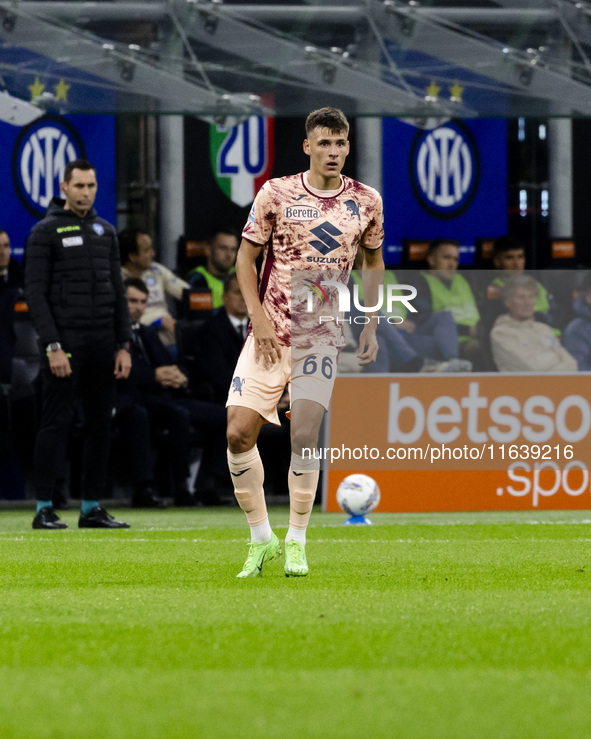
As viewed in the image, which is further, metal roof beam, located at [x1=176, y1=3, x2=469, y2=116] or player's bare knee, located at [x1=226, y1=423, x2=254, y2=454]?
metal roof beam, located at [x1=176, y1=3, x2=469, y2=116]

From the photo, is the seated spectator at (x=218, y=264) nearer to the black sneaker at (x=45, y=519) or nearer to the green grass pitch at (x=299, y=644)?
the black sneaker at (x=45, y=519)

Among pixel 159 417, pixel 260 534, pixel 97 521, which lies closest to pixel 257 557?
pixel 260 534

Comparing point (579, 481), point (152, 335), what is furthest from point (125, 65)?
point (579, 481)

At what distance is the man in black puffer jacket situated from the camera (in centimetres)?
935

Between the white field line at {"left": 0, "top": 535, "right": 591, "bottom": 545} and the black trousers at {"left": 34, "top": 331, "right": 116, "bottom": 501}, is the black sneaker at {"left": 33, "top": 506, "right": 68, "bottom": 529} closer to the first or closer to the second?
the black trousers at {"left": 34, "top": 331, "right": 116, "bottom": 501}

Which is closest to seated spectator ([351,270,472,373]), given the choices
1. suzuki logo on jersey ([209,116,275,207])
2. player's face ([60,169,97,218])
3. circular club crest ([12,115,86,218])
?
player's face ([60,169,97,218])

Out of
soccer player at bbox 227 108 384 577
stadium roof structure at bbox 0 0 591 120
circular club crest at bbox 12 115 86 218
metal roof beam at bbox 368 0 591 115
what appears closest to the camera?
soccer player at bbox 227 108 384 577

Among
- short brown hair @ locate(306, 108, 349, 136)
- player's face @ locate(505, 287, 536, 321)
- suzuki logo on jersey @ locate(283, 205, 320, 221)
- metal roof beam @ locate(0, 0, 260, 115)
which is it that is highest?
metal roof beam @ locate(0, 0, 260, 115)

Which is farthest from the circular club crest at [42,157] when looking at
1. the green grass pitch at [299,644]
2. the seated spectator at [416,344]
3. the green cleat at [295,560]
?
the green cleat at [295,560]

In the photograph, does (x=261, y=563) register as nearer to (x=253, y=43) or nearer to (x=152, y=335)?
(x=152, y=335)

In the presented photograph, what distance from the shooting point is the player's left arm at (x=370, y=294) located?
6582 mm

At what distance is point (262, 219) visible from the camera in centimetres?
630

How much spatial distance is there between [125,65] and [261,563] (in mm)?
7019

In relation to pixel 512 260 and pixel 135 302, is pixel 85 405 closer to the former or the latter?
pixel 135 302
